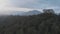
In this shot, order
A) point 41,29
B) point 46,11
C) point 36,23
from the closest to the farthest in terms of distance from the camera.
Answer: point 41,29 → point 36,23 → point 46,11

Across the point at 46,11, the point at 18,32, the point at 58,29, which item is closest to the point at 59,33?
the point at 58,29

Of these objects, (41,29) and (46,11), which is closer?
(41,29)

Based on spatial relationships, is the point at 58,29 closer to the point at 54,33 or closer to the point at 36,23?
the point at 54,33

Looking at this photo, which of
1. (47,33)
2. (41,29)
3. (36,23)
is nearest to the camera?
(47,33)

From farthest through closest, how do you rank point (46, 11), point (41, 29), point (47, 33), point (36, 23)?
point (46, 11), point (36, 23), point (41, 29), point (47, 33)

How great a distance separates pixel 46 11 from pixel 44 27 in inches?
431

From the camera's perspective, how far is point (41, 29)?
24203mm

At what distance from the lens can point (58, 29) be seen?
2308 cm

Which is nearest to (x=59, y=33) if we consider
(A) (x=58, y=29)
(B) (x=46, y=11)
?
(A) (x=58, y=29)

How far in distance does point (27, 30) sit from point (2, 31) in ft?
10.1

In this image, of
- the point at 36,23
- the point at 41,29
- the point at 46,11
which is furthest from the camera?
the point at 46,11

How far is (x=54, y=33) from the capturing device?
22.8m

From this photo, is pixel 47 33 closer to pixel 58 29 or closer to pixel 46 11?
pixel 58 29

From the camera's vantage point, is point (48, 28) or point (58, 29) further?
point (48, 28)
